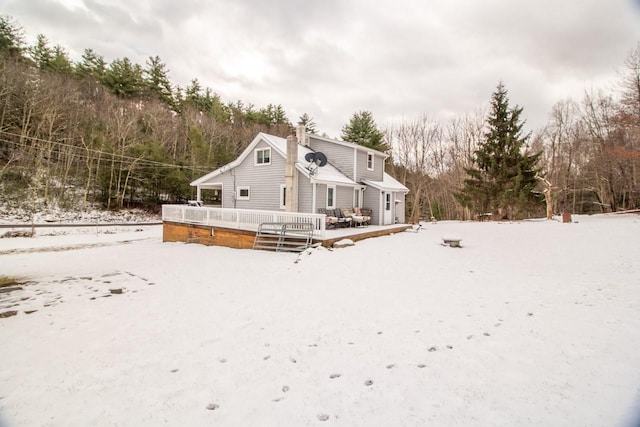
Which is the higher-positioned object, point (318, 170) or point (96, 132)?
point (96, 132)

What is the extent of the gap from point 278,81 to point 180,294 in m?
21.5

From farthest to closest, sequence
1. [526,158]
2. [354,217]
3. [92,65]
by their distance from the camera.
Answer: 1. [92,65]
2. [526,158]
3. [354,217]

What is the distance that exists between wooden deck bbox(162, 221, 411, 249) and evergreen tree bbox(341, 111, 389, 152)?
17.2 meters

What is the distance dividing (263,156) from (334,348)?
1351 cm

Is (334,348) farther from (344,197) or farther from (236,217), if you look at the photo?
(344,197)

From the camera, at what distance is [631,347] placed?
10.4 ft

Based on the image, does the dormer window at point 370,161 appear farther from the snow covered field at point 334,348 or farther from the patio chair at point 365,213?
the snow covered field at point 334,348

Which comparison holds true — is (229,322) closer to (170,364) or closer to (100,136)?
(170,364)

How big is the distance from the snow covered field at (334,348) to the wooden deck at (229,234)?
3787 millimetres

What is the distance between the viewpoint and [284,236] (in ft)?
35.4

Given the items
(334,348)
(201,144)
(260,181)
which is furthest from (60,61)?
(334,348)

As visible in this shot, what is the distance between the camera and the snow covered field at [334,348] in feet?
7.90

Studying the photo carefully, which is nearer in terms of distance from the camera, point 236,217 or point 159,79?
point 236,217

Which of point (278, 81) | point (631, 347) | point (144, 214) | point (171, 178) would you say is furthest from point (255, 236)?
point (144, 214)
